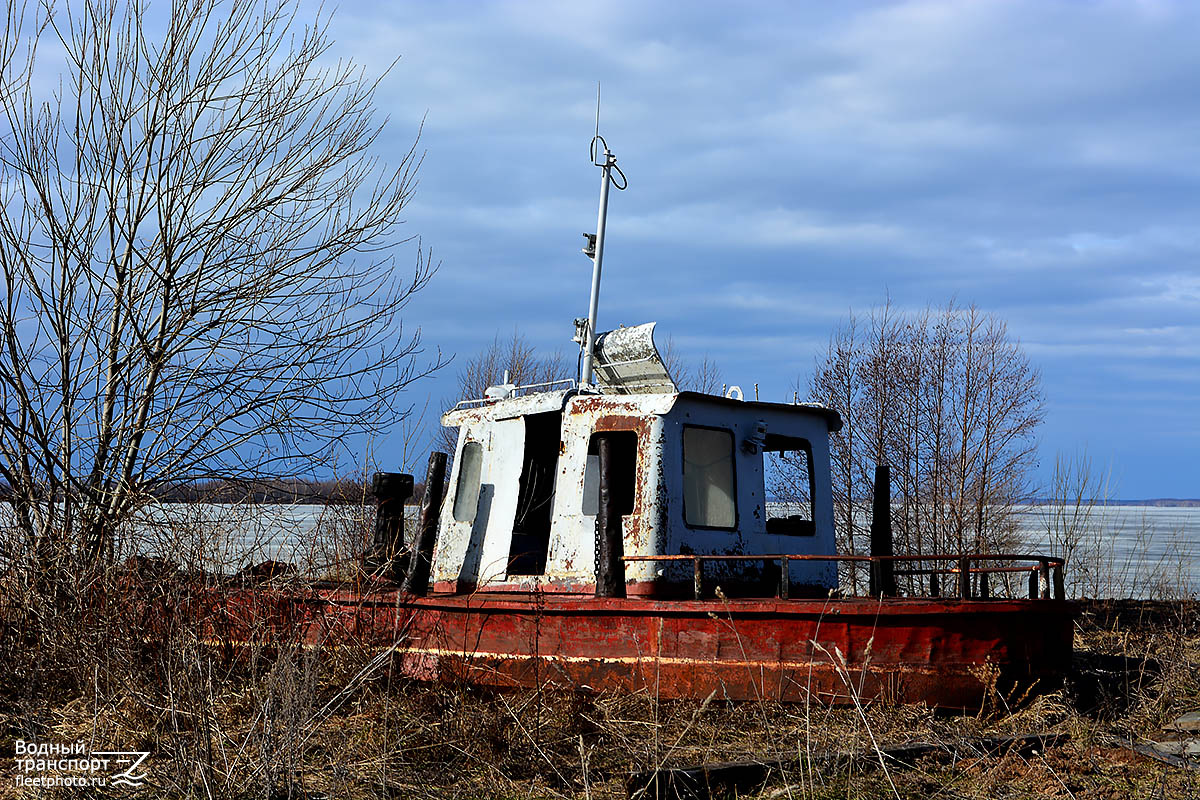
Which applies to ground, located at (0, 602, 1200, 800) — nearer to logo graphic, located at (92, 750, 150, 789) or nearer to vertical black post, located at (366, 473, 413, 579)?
logo graphic, located at (92, 750, 150, 789)

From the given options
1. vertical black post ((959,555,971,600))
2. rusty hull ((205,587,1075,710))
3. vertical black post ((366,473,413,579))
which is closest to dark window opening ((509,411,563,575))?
vertical black post ((366,473,413,579))

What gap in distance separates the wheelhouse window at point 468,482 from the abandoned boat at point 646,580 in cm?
2

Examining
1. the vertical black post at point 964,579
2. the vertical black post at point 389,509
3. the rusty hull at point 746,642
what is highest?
the vertical black post at point 389,509

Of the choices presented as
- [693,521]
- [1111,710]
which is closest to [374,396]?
[693,521]

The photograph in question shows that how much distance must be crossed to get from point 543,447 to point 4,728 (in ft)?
15.1

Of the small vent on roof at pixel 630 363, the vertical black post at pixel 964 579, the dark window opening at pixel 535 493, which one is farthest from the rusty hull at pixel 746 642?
the small vent on roof at pixel 630 363

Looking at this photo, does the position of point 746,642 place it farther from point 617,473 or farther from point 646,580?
point 617,473

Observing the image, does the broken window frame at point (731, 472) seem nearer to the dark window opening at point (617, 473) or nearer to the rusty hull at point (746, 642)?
the dark window opening at point (617, 473)

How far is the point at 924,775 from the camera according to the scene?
5.52 m

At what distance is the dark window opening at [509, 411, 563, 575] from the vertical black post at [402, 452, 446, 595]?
75 cm

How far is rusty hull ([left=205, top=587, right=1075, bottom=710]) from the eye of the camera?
659 centimetres

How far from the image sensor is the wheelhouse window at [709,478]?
7.93 m

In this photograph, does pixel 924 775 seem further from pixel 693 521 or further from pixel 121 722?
pixel 121 722

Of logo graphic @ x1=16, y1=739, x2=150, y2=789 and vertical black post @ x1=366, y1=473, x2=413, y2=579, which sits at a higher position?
vertical black post @ x1=366, y1=473, x2=413, y2=579
